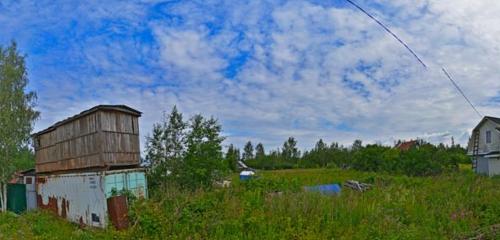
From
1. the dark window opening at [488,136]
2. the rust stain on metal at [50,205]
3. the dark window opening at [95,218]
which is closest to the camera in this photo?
the dark window opening at [95,218]

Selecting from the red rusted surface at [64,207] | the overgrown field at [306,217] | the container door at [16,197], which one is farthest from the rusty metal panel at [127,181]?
the container door at [16,197]

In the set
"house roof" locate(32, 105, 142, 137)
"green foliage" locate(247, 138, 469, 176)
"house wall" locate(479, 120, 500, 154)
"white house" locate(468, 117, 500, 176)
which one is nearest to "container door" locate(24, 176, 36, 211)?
"house roof" locate(32, 105, 142, 137)

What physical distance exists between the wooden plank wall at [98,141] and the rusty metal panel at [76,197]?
1.98 feet

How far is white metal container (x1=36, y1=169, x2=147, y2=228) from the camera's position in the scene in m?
13.4

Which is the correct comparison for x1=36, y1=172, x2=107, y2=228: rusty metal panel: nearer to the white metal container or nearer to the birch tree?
the white metal container

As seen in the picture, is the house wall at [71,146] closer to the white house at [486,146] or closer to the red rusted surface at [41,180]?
the red rusted surface at [41,180]

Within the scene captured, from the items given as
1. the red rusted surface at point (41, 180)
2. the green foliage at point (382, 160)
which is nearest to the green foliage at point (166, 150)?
the red rusted surface at point (41, 180)

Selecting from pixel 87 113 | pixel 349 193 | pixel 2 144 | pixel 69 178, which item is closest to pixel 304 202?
pixel 349 193

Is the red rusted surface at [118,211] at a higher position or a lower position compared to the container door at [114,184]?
lower

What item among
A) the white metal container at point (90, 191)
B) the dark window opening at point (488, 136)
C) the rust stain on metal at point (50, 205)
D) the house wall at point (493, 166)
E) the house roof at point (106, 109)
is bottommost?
the house wall at point (493, 166)

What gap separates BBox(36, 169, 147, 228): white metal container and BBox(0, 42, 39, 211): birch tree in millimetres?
5220

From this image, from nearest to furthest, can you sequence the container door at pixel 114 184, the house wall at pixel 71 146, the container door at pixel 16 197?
the container door at pixel 114 184 → the house wall at pixel 71 146 → the container door at pixel 16 197

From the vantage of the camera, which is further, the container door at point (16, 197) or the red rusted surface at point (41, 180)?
the container door at point (16, 197)

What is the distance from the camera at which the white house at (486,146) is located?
31828mm
